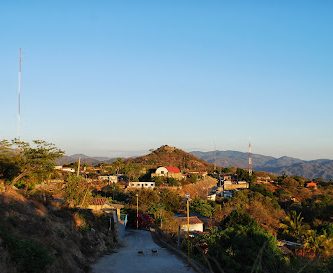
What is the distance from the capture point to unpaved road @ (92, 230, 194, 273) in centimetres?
2017

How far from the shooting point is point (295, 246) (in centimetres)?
3631

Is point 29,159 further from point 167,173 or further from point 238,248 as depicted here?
point 167,173

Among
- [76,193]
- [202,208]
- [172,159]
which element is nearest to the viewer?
[76,193]

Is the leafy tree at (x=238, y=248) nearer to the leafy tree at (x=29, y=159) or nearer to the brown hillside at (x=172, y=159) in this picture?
the leafy tree at (x=29, y=159)

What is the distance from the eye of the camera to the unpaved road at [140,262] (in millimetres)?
20172

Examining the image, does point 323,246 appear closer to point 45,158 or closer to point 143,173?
point 45,158

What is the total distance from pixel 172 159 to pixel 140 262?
375 feet

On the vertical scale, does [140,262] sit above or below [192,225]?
above

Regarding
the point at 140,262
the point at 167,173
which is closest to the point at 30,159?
the point at 140,262

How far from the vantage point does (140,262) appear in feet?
72.7

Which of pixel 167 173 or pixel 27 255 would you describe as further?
pixel 167 173

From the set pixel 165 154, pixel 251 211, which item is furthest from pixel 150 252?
pixel 165 154

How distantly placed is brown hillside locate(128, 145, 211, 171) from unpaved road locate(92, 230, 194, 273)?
96435 mm

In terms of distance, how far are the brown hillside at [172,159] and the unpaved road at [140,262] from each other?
96435mm
